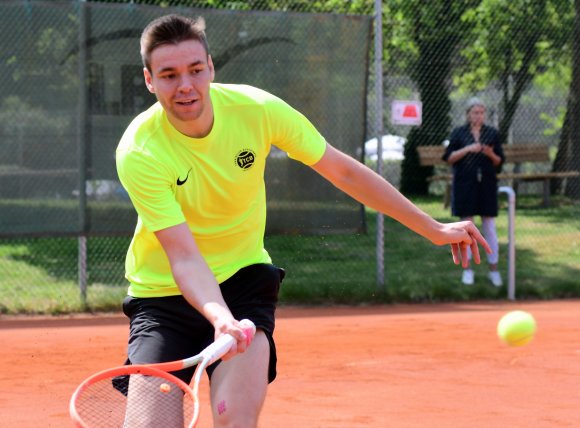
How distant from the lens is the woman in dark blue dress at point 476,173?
10.0 metres

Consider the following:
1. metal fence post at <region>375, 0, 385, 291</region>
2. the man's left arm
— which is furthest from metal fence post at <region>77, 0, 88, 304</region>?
the man's left arm

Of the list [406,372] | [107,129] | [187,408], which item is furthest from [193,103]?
[107,129]

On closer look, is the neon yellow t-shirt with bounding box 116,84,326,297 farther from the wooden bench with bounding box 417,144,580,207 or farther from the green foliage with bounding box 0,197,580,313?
the wooden bench with bounding box 417,144,580,207

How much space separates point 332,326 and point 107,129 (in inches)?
102

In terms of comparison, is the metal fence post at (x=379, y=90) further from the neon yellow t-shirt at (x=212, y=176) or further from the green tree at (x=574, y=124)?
the neon yellow t-shirt at (x=212, y=176)

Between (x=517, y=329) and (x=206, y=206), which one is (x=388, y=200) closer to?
(x=206, y=206)

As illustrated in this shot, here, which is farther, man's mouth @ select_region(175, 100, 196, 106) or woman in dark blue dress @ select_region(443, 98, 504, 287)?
woman in dark blue dress @ select_region(443, 98, 504, 287)

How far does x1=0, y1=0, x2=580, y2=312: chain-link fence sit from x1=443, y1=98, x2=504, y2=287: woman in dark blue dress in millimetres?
525

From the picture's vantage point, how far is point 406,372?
654cm

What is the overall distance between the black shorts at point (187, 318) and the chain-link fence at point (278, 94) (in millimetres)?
5483

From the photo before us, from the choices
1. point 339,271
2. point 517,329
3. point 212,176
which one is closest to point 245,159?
point 212,176

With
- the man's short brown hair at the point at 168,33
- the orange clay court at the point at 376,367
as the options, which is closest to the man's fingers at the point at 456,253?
the man's short brown hair at the point at 168,33

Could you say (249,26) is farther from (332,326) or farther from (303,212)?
(332,326)

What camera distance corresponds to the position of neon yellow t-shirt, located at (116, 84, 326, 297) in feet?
10.9
